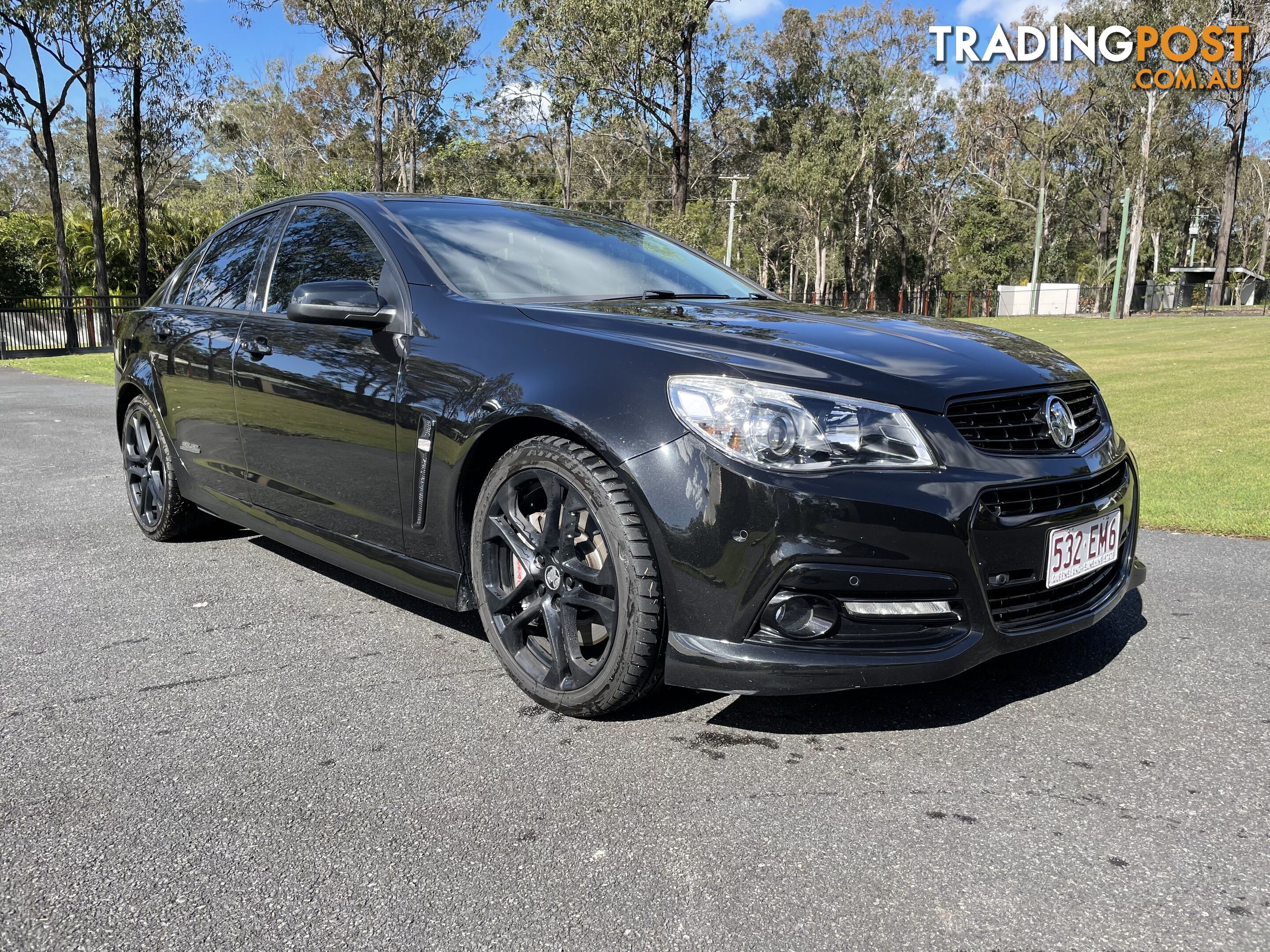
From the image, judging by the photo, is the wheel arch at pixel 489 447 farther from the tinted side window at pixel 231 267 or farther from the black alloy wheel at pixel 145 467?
the black alloy wheel at pixel 145 467

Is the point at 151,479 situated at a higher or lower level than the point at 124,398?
lower

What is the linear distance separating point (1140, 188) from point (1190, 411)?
4452 centimetres

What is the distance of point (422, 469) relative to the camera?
319 cm

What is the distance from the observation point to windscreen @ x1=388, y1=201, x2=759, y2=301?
3477mm

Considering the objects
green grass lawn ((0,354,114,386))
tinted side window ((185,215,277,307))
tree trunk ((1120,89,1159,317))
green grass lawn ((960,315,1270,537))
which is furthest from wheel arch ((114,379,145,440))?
tree trunk ((1120,89,1159,317))

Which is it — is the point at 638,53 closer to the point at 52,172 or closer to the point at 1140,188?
the point at 52,172

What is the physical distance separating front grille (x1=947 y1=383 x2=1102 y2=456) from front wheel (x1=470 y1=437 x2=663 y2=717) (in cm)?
91

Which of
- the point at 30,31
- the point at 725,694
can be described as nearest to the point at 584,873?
the point at 725,694

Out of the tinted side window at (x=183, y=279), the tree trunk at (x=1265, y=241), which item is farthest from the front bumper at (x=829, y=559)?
the tree trunk at (x=1265, y=241)

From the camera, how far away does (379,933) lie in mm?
1927

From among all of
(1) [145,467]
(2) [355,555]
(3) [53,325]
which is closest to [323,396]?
(2) [355,555]

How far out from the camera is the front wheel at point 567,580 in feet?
8.73

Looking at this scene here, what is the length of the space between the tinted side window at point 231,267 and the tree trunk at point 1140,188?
4978 cm

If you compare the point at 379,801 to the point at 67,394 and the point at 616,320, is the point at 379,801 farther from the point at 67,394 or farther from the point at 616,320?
the point at 67,394
